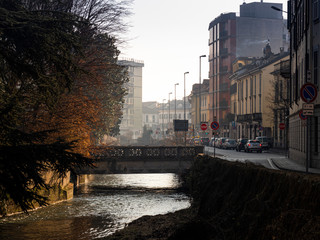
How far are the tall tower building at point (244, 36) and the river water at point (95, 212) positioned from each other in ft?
213

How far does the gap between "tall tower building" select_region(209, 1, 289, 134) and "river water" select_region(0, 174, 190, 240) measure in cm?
6485

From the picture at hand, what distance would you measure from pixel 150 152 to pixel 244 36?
67.3 meters

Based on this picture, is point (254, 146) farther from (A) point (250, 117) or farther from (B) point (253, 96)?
(B) point (253, 96)

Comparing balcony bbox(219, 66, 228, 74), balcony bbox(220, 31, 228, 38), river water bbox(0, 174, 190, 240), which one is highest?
balcony bbox(220, 31, 228, 38)

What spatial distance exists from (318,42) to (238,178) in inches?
632

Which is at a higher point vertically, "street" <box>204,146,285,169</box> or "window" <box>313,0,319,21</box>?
"window" <box>313,0,319,21</box>

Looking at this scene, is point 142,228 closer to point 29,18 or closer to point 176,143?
point 29,18

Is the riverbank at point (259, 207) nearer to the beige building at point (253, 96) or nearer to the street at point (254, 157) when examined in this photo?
the street at point (254, 157)

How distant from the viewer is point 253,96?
79938 millimetres

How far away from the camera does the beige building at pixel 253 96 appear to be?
237 feet

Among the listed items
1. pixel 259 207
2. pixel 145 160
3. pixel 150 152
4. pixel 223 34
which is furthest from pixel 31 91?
pixel 223 34

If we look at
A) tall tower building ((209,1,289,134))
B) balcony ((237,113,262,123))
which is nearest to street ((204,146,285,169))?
balcony ((237,113,262,123))

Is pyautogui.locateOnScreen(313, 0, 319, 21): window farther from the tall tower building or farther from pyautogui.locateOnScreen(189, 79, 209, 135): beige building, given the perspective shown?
pyautogui.locateOnScreen(189, 79, 209, 135): beige building

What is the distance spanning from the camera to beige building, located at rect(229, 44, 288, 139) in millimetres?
72250
